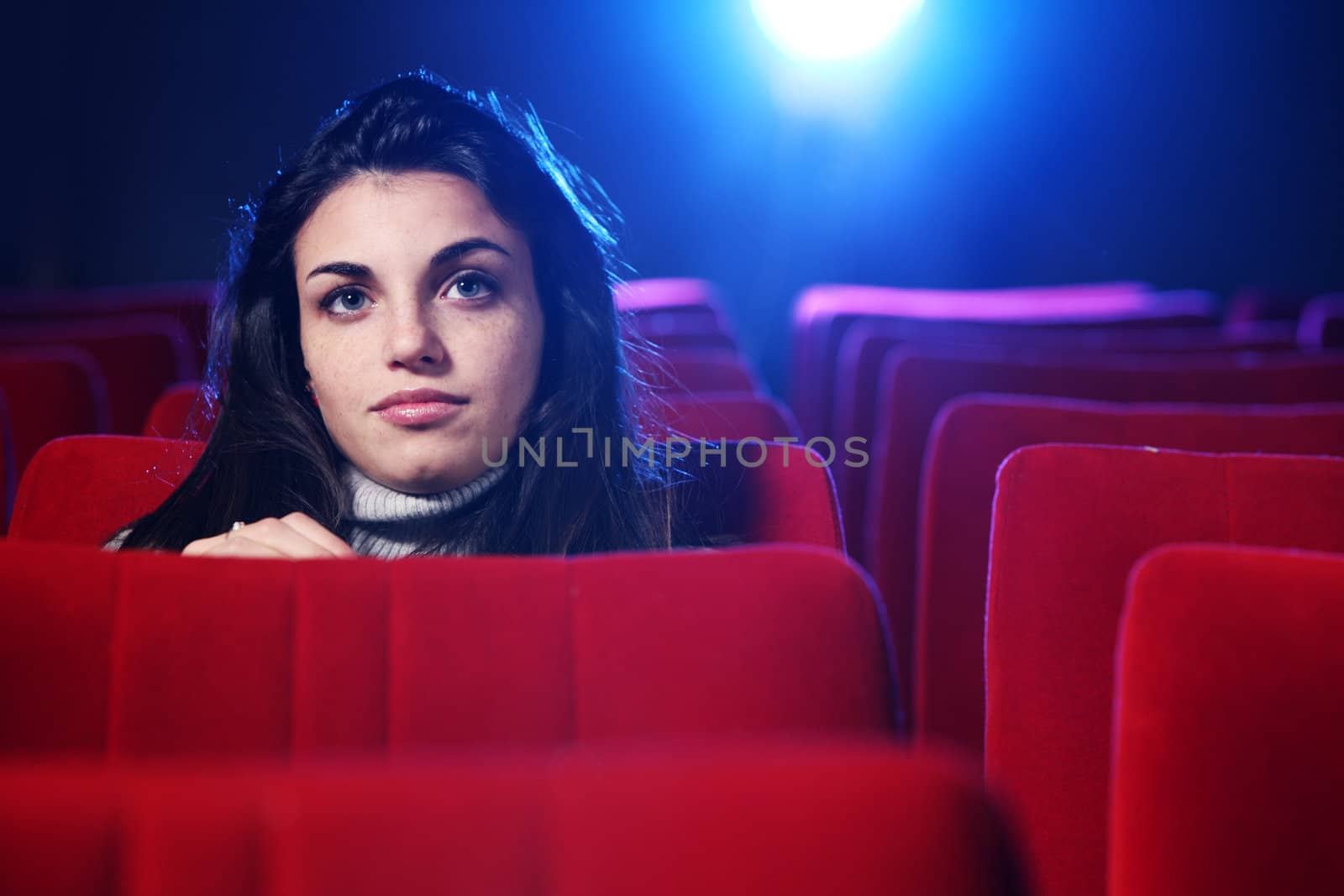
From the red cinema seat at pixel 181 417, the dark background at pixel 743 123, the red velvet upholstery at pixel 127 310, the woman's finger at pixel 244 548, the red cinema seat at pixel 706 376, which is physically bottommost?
the woman's finger at pixel 244 548

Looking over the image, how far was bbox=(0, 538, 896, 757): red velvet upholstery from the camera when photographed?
0.35 m

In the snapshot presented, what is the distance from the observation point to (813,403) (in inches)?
53.8

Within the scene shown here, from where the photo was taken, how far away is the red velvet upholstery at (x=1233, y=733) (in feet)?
1.17

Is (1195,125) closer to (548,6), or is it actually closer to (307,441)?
(548,6)

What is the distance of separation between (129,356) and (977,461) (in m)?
0.84

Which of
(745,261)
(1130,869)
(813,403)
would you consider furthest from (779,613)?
(745,261)

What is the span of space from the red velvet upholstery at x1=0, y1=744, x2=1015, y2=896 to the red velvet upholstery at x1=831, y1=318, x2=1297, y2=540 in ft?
2.40

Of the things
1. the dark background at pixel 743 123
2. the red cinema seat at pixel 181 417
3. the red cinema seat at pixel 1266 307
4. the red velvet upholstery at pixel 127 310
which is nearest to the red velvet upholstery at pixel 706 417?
the red cinema seat at pixel 181 417

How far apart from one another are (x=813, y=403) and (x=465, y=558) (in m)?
1.03

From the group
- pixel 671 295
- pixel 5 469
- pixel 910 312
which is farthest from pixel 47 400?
pixel 671 295

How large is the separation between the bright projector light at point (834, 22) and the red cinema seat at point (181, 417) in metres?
1.80

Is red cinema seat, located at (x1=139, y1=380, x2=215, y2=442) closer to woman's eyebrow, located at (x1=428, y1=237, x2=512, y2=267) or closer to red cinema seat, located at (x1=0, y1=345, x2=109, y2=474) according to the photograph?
red cinema seat, located at (x1=0, y1=345, x2=109, y2=474)

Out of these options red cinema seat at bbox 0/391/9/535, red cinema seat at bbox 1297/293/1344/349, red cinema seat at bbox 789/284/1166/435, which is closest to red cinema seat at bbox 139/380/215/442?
red cinema seat at bbox 0/391/9/535

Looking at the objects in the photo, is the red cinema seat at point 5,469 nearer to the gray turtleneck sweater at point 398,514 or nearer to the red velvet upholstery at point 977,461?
the gray turtleneck sweater at point 398,514
